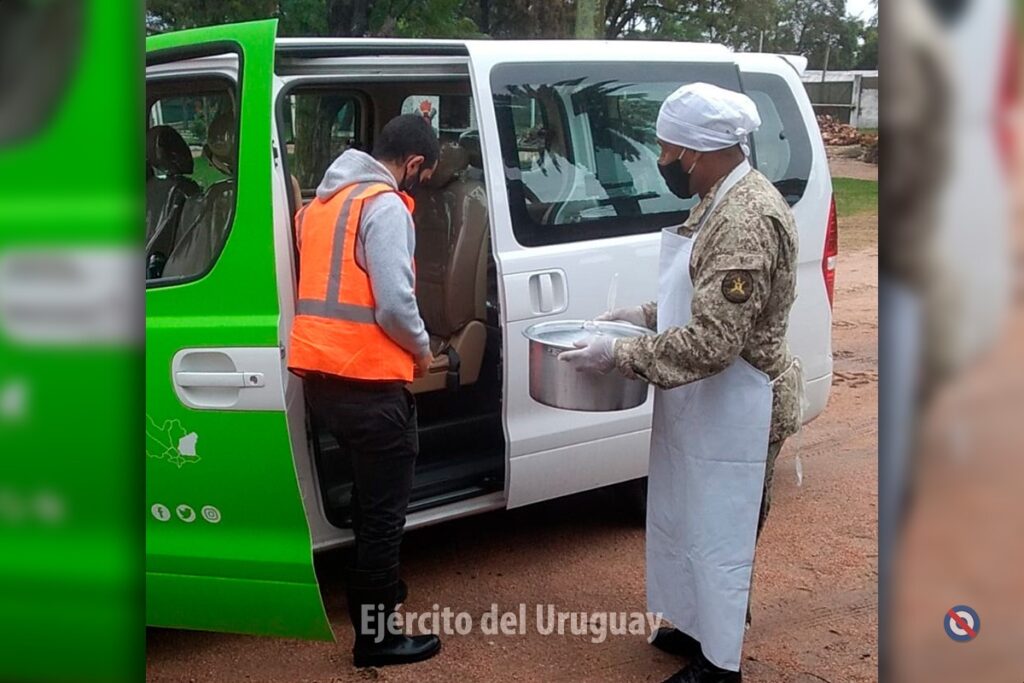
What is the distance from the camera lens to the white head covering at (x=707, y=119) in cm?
268

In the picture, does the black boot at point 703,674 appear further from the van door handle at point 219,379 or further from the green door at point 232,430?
the van door handle at point 219,379

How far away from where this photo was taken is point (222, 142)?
3137mm

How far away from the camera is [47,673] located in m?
1.38

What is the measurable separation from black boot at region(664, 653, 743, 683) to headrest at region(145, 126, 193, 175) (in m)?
2.32

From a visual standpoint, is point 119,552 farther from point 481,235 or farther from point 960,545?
point 481,235

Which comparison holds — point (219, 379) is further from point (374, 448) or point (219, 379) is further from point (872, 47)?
point (872, 47)

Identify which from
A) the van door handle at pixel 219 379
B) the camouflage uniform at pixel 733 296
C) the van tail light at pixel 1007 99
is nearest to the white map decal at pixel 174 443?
the van door handle at pixel 219 379

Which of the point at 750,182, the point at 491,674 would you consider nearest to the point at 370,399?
the point at 491,674

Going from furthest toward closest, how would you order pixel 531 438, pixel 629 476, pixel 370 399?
pixel 629 476
pixel 531 438
pixel 370 399

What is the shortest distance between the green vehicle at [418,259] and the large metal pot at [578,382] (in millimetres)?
301

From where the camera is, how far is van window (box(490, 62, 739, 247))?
3449mm

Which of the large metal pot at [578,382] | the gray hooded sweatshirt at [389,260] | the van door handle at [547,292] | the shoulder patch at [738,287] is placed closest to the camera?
the shoulder patch at [738,287]

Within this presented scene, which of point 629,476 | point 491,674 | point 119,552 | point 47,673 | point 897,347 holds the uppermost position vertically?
point 897,347

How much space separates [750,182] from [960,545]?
4.94ft
